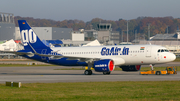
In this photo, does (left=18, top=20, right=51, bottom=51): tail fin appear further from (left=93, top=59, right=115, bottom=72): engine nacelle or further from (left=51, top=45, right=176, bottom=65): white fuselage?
(left=93, top=59, right=115, bottom=72): engine nacelle

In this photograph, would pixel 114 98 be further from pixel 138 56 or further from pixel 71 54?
pixel 71 54

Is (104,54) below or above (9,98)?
above

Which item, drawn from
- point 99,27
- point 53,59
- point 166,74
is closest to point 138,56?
point 166,74

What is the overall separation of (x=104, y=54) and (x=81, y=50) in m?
4.22

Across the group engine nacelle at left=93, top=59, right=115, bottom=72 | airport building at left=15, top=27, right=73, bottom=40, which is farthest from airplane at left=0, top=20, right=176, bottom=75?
airport building at left=15, top=27, right=73, bottom=40

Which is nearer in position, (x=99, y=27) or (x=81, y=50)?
(x=81, y=50)

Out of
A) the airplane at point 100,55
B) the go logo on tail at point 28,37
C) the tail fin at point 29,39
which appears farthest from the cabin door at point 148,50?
the go logo on tail at point 28,37

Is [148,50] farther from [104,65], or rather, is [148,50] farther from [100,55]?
[100,55]

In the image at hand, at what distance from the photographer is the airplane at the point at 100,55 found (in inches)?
1630

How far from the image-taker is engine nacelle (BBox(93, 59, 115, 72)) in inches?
1608

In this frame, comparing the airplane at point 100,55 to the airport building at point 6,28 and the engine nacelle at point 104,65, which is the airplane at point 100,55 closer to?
the engine nacelle at point 104,65

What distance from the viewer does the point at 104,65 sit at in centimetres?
4091

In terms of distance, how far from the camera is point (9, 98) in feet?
62.1

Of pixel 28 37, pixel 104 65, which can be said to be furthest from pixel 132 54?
pixel 28 37
